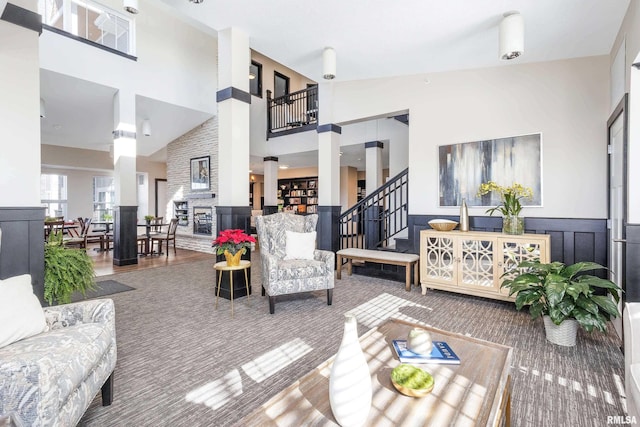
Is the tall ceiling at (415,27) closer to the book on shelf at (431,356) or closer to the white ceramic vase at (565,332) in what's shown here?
the white ceramic vase at (565,332)

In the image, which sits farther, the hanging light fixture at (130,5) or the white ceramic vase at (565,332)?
the hanging light fixture at (130,5)

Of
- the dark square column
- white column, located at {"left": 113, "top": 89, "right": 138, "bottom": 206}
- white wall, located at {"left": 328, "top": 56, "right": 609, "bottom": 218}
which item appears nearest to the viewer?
white wall, located at {"left": 328, "top": 56, "right": 609, "bottom": 218}

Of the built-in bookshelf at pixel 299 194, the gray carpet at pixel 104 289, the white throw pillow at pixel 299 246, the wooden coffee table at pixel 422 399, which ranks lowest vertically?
the gray carpet at pixel 104 289

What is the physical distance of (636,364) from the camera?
1.45 metres

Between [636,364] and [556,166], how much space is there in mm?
2826

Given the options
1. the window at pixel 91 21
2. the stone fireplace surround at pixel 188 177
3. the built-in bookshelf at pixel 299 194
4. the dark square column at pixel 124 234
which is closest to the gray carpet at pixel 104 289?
the dark square column at pixel 124 234

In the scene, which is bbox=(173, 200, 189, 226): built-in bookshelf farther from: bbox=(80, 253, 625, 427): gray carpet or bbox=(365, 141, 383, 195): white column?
bbox=(365, 141, 383, 195): white column

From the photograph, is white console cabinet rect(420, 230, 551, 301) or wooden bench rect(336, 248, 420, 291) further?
wooden bench rect(336, 248, 420, 291)

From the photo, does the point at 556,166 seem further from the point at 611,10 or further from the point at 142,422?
the point at 142,422

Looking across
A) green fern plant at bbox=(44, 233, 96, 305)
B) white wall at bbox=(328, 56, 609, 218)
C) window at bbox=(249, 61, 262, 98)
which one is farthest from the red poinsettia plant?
window at bbox=(249, 61, 262, 98)

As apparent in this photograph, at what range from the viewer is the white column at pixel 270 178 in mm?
8523

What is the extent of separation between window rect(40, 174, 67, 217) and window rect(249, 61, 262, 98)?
6330 millimetres

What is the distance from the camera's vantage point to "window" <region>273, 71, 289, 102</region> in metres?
9.55

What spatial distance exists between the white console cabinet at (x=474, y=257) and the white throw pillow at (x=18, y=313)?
3.64 m
